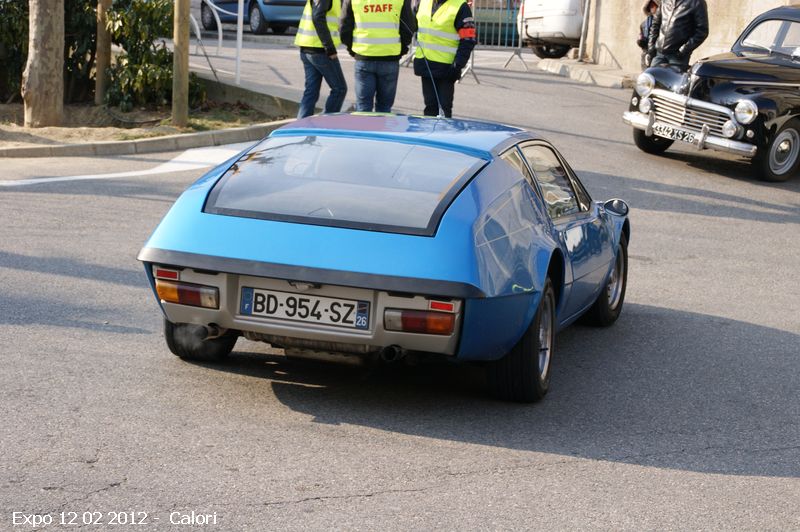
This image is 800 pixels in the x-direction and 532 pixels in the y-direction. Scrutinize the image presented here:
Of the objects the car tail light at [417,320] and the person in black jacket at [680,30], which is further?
the person in black jacket at [680,30]

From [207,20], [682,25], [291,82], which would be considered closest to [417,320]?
[682,25]

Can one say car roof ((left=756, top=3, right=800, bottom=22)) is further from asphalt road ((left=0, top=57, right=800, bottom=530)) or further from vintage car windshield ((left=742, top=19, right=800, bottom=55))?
asphalt road ((left=0, top=57, right=800, bottom=530))

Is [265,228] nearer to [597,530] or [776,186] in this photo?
[597,530]

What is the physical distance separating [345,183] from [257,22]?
22578 millimetres

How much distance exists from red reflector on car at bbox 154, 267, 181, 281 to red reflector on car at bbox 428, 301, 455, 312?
1.14 metres

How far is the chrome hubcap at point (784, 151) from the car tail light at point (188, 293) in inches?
397

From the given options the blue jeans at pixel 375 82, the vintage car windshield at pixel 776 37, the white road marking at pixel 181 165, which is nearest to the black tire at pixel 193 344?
the white road marking at pixel 181 165

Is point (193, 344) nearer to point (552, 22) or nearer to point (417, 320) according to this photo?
point (417, 320)

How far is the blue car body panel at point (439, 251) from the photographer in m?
5.25

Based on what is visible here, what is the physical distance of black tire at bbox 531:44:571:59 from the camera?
28297 mm

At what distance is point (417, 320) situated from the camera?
525 cm

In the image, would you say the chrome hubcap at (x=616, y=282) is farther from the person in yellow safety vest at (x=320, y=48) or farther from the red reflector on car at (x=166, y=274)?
the person in yellow safety vest at (x=320, y=48)

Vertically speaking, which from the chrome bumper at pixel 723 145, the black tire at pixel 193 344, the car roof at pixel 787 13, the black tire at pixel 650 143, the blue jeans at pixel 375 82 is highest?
the car roof at pixel 787 13

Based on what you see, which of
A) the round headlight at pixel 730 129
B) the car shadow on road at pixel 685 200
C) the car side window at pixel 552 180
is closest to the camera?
the car side window at pixel 552 180
